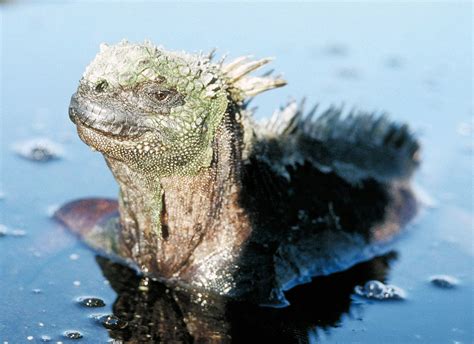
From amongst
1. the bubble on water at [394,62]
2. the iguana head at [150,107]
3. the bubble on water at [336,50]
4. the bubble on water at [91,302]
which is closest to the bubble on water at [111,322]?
the bubble on water at [91,302]

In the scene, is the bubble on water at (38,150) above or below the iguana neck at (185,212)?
above

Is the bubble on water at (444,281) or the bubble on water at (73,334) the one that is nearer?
the bubble on water at (73,334)

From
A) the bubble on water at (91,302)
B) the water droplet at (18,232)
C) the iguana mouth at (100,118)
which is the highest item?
the water droplet at (18,232)

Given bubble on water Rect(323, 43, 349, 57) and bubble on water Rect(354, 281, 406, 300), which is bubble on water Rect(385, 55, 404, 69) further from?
bubble on water Rect(354, 281, 406, 300)

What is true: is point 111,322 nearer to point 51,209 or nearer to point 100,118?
point 100,118

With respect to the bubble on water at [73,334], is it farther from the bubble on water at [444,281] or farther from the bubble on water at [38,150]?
the bubble on water at [38,150]

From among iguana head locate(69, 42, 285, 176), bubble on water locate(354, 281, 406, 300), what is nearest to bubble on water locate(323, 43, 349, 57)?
bubble on water locate(354, 281, 406, 300)

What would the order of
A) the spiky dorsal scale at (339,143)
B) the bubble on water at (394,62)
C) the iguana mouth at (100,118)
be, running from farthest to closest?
the bubble on water at (394,62) → the spiky dorsal scale at (339,143) → the iguana mouth at (100,118)

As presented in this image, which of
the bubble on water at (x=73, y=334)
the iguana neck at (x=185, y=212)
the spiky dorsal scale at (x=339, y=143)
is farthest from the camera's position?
the spiky dorsal scale at (x=339, y=143)

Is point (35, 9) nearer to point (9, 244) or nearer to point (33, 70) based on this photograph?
point (33, 70)

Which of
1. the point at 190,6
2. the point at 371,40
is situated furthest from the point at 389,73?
the point at 190,6
